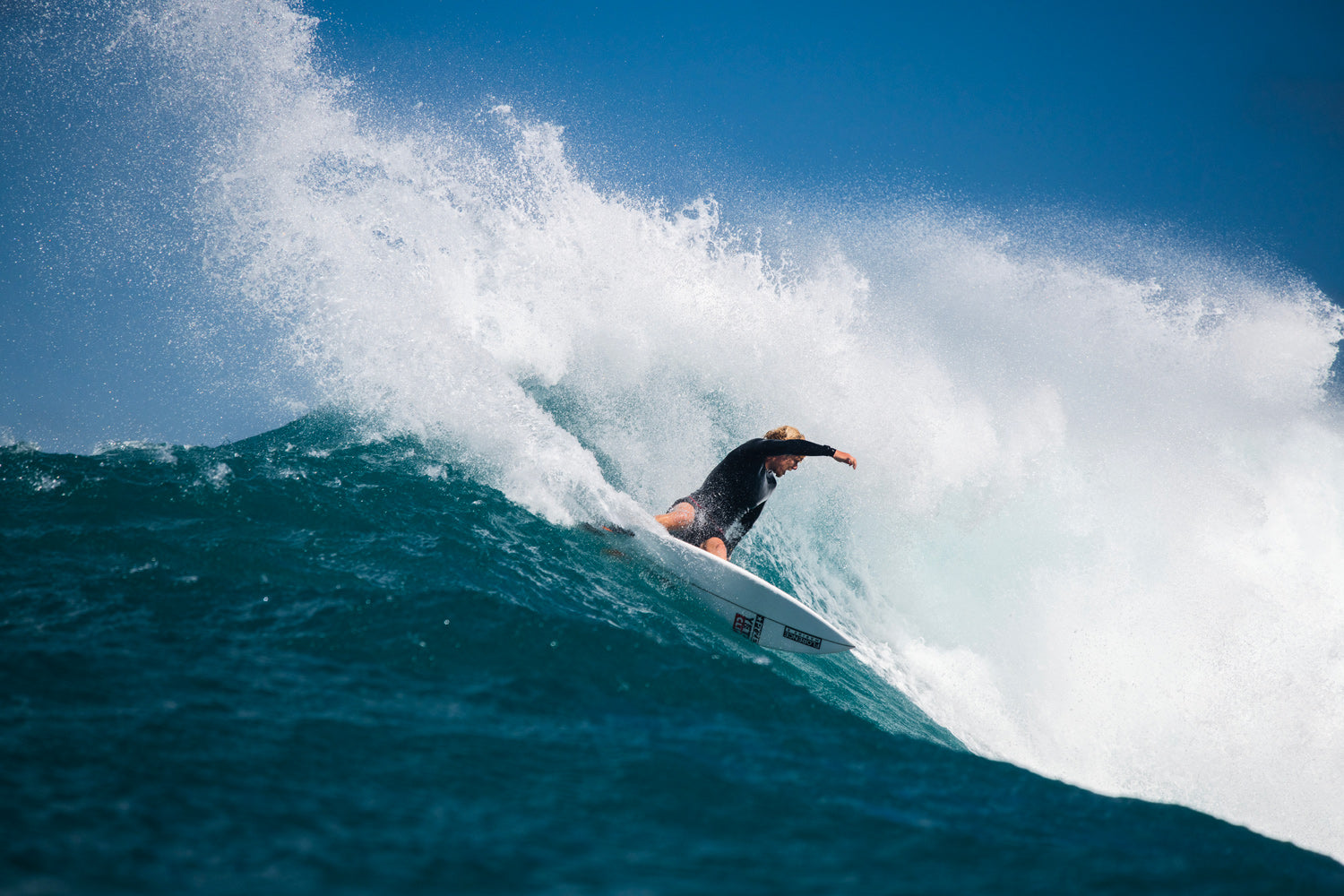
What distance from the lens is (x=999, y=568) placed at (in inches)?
382

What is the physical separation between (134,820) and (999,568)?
994 cm

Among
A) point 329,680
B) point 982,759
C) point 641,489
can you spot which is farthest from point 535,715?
point 641,489

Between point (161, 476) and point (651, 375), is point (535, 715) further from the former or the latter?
point (651, 375)

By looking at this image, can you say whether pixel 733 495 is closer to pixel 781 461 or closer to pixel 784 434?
pixel 781 461

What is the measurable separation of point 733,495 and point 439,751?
12.8 feet

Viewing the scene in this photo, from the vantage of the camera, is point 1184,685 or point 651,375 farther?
point 651,375

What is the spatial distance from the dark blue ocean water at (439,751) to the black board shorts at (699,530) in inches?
47.7

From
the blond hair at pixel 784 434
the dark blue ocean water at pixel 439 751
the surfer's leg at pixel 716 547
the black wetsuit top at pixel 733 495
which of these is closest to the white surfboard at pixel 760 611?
the dark blue ocean water at pixel 439 751

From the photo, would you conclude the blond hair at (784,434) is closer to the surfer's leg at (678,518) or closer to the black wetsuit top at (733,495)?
the black wetsuit top at (733,495)

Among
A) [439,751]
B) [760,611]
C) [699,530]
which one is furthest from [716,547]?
[439,751]

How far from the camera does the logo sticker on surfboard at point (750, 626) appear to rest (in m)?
5.21

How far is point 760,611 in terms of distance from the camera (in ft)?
17.0

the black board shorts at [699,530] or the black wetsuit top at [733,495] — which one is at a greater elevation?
the black wetsuit top at [733,495]

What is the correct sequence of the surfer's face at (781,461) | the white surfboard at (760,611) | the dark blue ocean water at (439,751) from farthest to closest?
1. the surfer's face at (781,461)
2. the white surfboard at (760,611)
3. the dark blue ocean water at (439,751)
